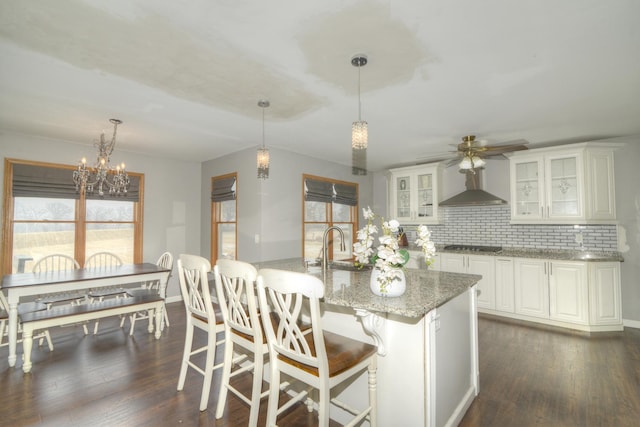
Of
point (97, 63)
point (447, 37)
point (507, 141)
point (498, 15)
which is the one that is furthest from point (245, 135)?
point (507, 141)

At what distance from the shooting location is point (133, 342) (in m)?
3.36

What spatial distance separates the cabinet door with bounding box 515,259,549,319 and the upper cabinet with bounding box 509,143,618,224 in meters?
0.69

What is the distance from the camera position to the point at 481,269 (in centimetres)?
445

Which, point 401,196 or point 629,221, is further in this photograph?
point 401,196

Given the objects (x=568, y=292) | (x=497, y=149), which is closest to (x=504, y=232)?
(x=568, y=292)

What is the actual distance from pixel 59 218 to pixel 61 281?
63.0 inches

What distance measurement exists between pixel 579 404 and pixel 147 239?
5400 millimetres

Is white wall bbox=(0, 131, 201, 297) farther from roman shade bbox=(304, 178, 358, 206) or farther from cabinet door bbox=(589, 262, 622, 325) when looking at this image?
cabinet door bbox=(589, 262, 622, 325)

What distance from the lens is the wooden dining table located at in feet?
8.98

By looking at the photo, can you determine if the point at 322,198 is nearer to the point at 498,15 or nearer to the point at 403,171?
the point at 403,171

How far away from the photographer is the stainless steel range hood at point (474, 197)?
4.44 meters

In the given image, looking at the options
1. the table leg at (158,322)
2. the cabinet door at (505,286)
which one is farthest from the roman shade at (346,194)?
the table leg at (158,322)

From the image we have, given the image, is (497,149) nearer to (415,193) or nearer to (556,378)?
(415,193)

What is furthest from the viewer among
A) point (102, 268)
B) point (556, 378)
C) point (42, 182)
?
point (42, 182)
